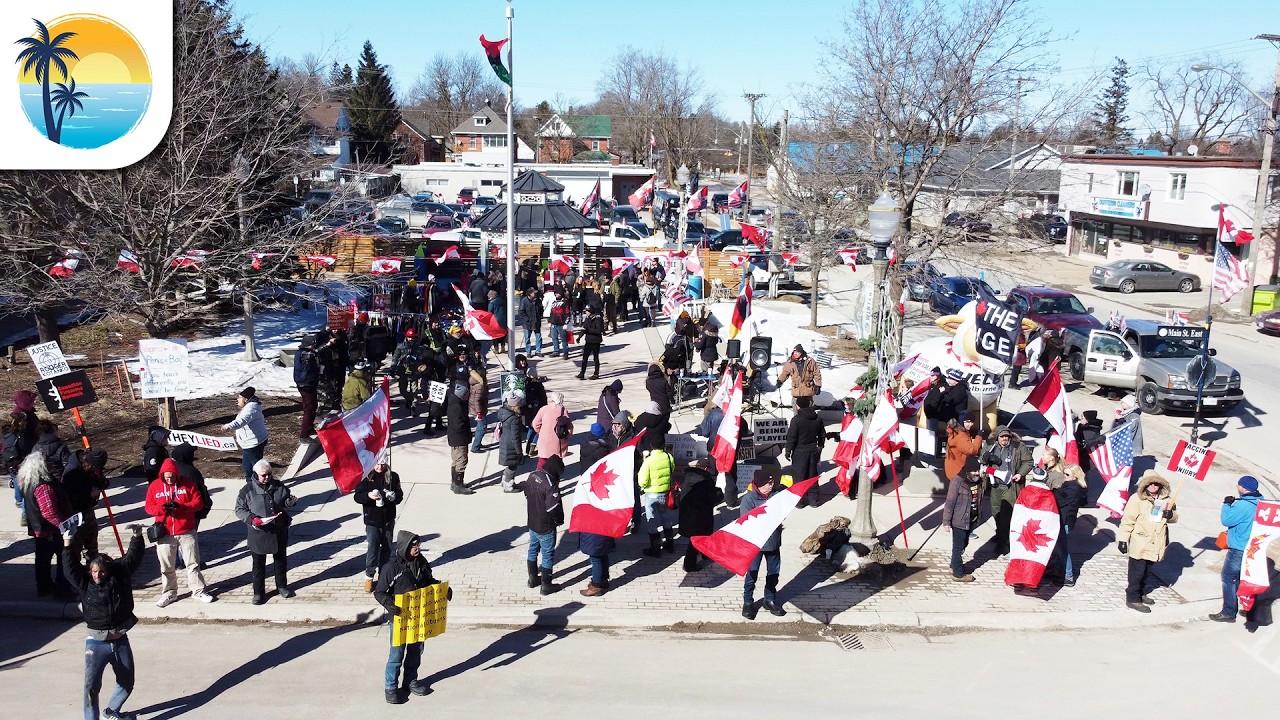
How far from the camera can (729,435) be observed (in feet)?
39.9

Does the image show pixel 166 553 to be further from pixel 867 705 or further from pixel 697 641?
pixel 867 705

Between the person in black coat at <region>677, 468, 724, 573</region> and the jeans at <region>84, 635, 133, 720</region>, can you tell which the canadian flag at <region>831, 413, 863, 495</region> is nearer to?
the person in black coat at <region>677, 468, 724, 573</region>

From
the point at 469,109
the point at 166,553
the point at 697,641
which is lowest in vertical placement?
the point at 697,641

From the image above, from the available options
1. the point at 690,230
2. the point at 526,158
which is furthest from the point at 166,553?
the point at 526,158

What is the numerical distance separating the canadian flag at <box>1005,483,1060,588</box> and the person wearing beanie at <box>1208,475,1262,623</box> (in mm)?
1636

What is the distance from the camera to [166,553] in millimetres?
9594

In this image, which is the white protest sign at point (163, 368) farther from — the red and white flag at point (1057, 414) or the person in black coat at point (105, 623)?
the red and white flag at point (1057, 414)

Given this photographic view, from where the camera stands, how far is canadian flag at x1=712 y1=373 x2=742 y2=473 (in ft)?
39.4

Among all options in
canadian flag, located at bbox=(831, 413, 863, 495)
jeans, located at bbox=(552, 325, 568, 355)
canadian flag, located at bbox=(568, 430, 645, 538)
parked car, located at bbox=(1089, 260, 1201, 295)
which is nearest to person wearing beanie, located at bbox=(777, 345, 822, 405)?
canadian flag, located at bbox=(831, 413, 863, 495)

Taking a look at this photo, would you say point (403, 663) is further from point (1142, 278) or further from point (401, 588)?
point (1142, 278)

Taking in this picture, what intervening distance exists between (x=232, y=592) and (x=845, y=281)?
29.8 metres

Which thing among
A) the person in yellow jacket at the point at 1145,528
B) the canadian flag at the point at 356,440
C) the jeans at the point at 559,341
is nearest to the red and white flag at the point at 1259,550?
the person in yellow jacket at the point at 1145,528

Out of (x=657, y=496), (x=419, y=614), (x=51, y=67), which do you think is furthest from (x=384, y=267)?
(x=419, y=614)

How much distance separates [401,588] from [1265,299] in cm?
3215
